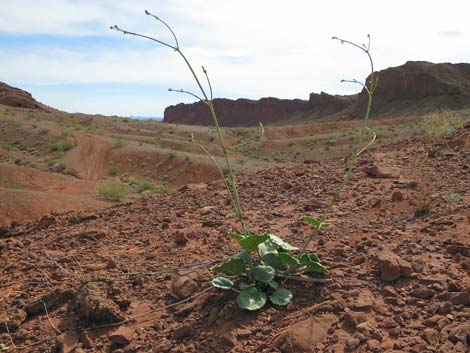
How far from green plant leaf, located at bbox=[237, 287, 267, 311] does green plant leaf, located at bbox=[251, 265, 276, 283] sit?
8 cm

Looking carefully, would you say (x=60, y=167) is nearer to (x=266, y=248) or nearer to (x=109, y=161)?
(x=109, y=161)

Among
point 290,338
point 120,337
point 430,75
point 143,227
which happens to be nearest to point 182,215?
point 143,227

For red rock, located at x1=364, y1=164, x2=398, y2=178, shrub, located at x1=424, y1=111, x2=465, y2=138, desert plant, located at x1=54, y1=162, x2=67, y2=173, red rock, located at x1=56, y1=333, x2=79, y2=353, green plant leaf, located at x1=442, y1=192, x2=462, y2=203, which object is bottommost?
desert plant, located at x1=54, y1=162, x2=67, y2=173

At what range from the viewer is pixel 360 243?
3.55 metres

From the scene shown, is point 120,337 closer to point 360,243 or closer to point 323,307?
point 323,307

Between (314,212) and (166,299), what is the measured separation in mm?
1961

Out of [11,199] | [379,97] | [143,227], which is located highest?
[379,97]

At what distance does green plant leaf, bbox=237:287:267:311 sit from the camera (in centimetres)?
275

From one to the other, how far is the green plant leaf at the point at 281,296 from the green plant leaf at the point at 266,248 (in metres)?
0.27

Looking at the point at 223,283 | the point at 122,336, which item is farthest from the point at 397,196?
the point at 122,336

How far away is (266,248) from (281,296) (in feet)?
1.27

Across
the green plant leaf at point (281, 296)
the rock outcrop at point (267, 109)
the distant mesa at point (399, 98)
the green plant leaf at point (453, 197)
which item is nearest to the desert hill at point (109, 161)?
the green plant leaf at point (453, 197)

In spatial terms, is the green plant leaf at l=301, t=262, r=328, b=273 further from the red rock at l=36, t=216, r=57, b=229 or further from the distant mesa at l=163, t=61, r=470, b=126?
the distant mesa at l=163, t=61, r=470, b=126

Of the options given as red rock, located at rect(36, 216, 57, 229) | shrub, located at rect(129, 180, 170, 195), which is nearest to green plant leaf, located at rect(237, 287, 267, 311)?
red rock, located at rect(36, 216, 57, 229)
